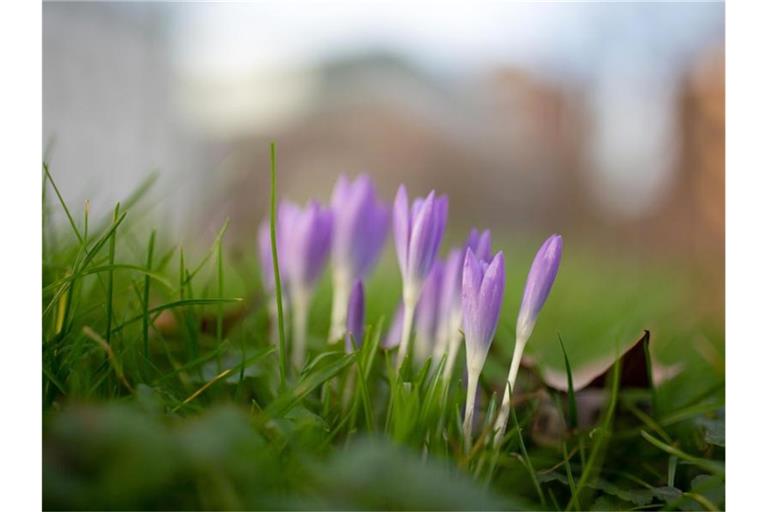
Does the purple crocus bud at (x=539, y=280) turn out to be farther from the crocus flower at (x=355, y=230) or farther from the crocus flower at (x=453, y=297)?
the crocus flower at (x=355, y=230)

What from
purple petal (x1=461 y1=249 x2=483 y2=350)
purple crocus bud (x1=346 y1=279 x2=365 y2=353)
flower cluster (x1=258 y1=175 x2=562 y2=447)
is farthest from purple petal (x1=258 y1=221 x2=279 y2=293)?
purple petal (x1=461 y1=249 x2=483 y2=350)

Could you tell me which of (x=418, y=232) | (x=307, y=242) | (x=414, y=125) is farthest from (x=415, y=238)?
(x=414, y=125)

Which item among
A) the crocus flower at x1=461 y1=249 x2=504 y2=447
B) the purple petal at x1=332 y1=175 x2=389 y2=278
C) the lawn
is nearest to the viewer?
the lawn

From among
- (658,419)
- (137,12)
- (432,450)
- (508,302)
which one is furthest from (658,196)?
(432,450)

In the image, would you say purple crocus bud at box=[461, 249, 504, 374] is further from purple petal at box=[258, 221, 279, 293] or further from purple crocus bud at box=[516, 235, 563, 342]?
purple petal at box=[258, 221, 279, 293]

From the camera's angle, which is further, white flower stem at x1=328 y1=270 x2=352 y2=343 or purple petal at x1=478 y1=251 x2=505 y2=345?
white flower stem at x1=328 y1=270 x2=352 y2=343

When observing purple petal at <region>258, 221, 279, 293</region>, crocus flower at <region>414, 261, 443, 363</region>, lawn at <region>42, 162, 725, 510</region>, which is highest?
purple petal at <region>258, 221, 279, 293</region>

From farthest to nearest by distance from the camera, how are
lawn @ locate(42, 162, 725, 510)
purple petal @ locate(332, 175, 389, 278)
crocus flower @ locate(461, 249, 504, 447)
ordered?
purple petal @ locate(332, 175, 389, 278) → crocus flower @ locate(461, 249, 504, 447) → lawn @ locate(42, 162, 725, 510)

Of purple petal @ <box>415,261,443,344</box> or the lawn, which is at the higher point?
purple petal @ <box>415,261,443,344</box>
